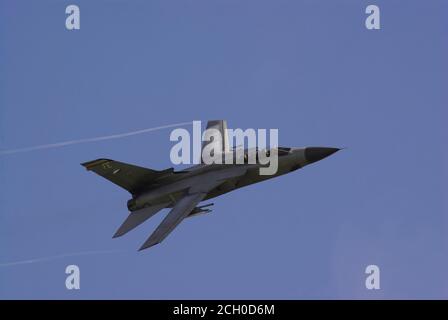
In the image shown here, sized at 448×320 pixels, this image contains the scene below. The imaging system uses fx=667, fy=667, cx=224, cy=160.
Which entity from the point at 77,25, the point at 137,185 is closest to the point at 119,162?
the point at 137,185

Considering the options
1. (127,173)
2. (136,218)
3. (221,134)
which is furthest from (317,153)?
(127,173)

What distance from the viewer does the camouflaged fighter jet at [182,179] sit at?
36.9 metres

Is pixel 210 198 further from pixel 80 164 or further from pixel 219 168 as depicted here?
pixel 80 164

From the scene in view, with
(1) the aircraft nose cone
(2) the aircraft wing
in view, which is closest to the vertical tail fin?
(2) the aircraft wing

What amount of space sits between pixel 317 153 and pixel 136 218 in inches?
425

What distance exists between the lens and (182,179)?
38.2 m

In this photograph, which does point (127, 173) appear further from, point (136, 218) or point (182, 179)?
point (182, 179)

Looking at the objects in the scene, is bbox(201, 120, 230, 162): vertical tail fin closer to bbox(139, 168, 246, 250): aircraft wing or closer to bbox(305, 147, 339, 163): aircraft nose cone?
bbox(139, 168, 246, 250): aircraft wing

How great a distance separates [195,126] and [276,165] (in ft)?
22.7

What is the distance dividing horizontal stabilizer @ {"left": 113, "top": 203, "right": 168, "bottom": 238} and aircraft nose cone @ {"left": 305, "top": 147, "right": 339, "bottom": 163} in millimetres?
8524

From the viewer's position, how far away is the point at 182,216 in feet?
113

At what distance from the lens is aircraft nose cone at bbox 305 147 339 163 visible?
1465 inches

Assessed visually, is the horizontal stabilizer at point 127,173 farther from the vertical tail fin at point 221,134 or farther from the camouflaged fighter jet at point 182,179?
the vertical tail fin at point 221,134
